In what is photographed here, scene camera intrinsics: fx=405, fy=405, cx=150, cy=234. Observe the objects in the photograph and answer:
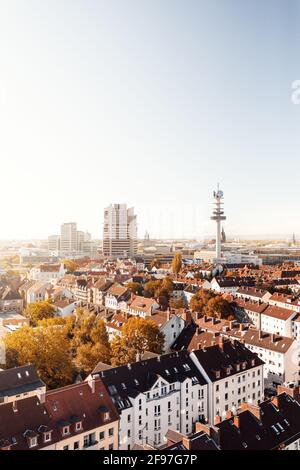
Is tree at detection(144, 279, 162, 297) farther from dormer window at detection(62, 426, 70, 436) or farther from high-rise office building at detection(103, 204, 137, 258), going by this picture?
high-rise office building at detection(103, 204, 137, 258)

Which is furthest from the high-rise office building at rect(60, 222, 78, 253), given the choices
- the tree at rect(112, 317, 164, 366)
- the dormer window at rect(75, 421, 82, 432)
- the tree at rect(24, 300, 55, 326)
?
the dormer window at rect(75, 421, 82, 432)

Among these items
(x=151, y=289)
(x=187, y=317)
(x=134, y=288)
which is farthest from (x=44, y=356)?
(x=151, y=289)

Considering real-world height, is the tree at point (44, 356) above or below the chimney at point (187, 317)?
below

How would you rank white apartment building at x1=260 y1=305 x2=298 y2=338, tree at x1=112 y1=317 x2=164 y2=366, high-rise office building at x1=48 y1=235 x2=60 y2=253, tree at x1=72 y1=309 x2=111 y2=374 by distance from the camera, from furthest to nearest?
high-rise office building at x1=48 y1=235 x2=60 y2=253
white apartment building at x1=260 y1=305 x2=298 y2=338
tree at x1=72 y1=309 x2=111 y2=374
tree at x1=112 y1=317 x2=164 y2=366

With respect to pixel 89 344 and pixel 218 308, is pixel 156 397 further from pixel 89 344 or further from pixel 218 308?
pixel 218 308

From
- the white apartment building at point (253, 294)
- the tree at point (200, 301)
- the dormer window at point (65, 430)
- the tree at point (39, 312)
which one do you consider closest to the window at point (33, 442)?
the dormer window at point (65, 430)

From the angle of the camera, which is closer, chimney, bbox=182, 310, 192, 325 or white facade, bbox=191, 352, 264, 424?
white facade, bbox=191, 352, 264, 424

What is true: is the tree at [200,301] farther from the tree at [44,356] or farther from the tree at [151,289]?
the tree at [44,356]
